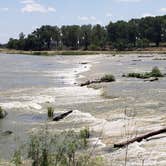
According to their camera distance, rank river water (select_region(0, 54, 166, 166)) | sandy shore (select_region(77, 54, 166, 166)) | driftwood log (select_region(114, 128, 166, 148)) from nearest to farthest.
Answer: sandy shore (select_region(77, 54, 166, 166))
river water (select_region(0, 54, 166, 166))
driftwood log (select_region(114, 128, 166, 148))

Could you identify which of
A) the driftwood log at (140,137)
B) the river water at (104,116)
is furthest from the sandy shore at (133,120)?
the driftwood log at (140,137)

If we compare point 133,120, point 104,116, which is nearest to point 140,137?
point 133,120

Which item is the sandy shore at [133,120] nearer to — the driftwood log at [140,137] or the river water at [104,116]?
the river water at [104,116]

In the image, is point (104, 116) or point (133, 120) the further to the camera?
point (104, 116)

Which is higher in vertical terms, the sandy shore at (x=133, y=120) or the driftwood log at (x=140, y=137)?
the driftwood log at (x=140, y=137)

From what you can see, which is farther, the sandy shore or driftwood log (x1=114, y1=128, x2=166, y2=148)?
driftwood log (x1=114, y1=128, x2=166, y2=148)

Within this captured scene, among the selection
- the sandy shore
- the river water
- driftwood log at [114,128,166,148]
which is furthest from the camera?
driftwood log at [114,128,166,148]

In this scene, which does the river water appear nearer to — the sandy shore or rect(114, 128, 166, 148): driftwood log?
the sandy shore

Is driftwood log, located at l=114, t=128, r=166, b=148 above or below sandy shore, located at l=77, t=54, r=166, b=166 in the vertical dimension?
above

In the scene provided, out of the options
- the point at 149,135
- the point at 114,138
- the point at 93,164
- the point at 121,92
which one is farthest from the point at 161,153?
the point at 121,92

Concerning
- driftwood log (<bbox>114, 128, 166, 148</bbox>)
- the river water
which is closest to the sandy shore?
the river water

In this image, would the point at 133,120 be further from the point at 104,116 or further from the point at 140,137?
the point at 140,137

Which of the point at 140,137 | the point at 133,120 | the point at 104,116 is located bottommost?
the point at 104,116

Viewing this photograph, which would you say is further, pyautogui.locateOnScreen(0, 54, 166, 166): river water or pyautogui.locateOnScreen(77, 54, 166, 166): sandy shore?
pyautogui.locateOnScreen(0, 54, 166, 166): river water
